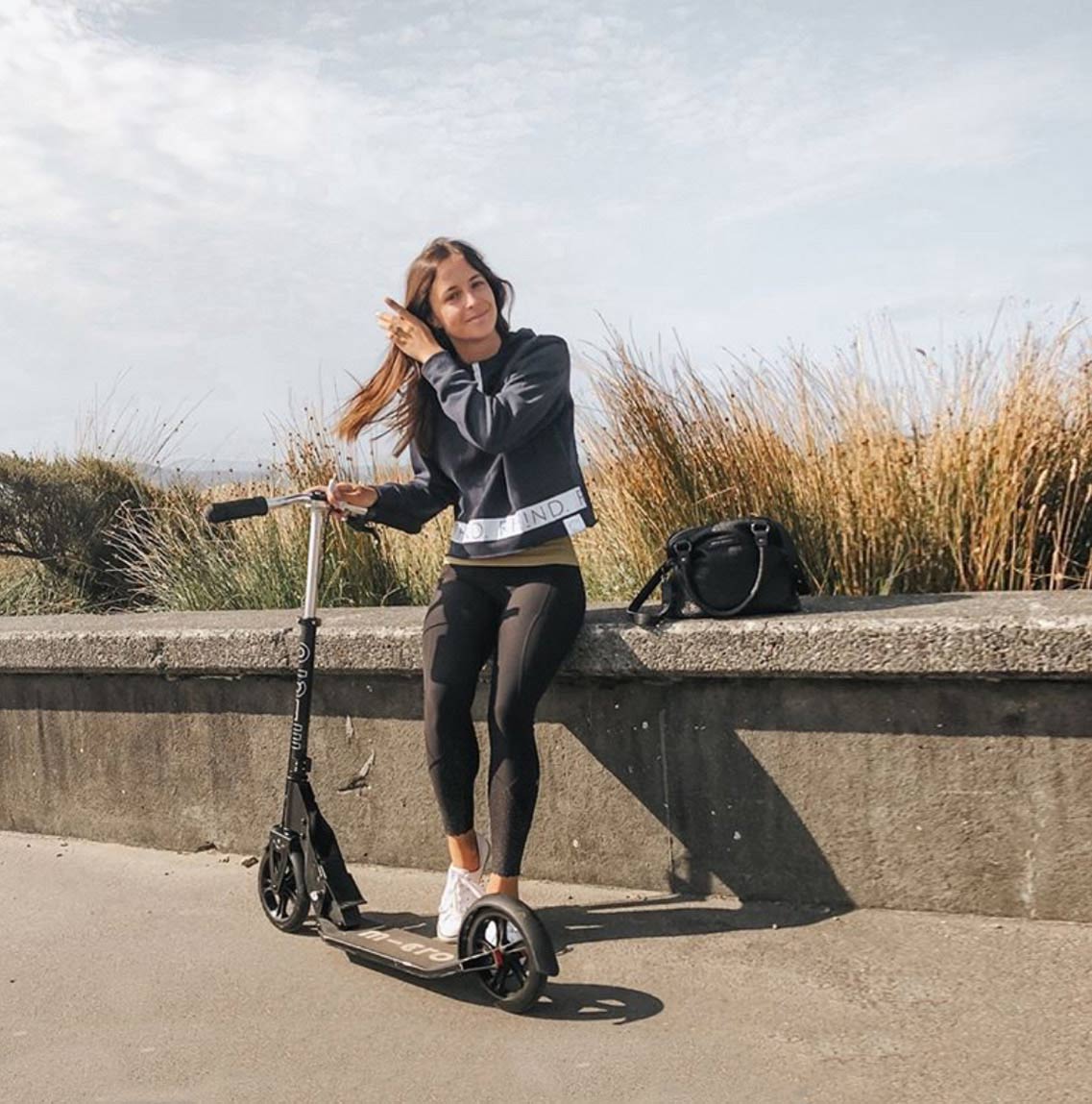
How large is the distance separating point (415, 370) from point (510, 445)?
52 cm

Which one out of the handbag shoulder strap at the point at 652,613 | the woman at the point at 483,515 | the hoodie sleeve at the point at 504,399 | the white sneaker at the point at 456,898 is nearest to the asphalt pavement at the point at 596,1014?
the white sneaker at the point at 456,898

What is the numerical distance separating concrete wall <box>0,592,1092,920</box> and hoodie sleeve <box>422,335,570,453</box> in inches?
26.6

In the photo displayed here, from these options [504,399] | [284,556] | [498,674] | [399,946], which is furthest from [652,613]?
[284,556]

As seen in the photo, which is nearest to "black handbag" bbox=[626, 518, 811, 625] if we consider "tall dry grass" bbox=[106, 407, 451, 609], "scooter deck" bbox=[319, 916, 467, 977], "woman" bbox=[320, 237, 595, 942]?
"woman" bbox=[320, 237, 595, 942]

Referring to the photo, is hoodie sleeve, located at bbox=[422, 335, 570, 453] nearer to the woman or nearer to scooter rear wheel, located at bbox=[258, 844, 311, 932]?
the woman

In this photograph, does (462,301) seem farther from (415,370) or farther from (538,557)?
(538,557)

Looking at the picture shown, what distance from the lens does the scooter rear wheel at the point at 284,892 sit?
395 cm

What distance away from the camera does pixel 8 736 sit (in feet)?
17.9

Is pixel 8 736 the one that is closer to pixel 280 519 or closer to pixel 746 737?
pixel 280 519

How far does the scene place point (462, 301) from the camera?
4.01 metres

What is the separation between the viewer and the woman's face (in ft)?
13.1

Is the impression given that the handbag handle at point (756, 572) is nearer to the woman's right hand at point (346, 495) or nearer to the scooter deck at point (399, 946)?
the woman's right hand at point (346, 495)

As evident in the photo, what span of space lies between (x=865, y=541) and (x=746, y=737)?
1.32m

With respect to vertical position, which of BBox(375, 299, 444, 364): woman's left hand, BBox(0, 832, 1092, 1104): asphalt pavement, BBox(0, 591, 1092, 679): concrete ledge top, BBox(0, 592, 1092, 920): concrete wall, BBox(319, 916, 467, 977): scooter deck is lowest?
BBox(0, 832, 1092, 1104): asphalt pavement
